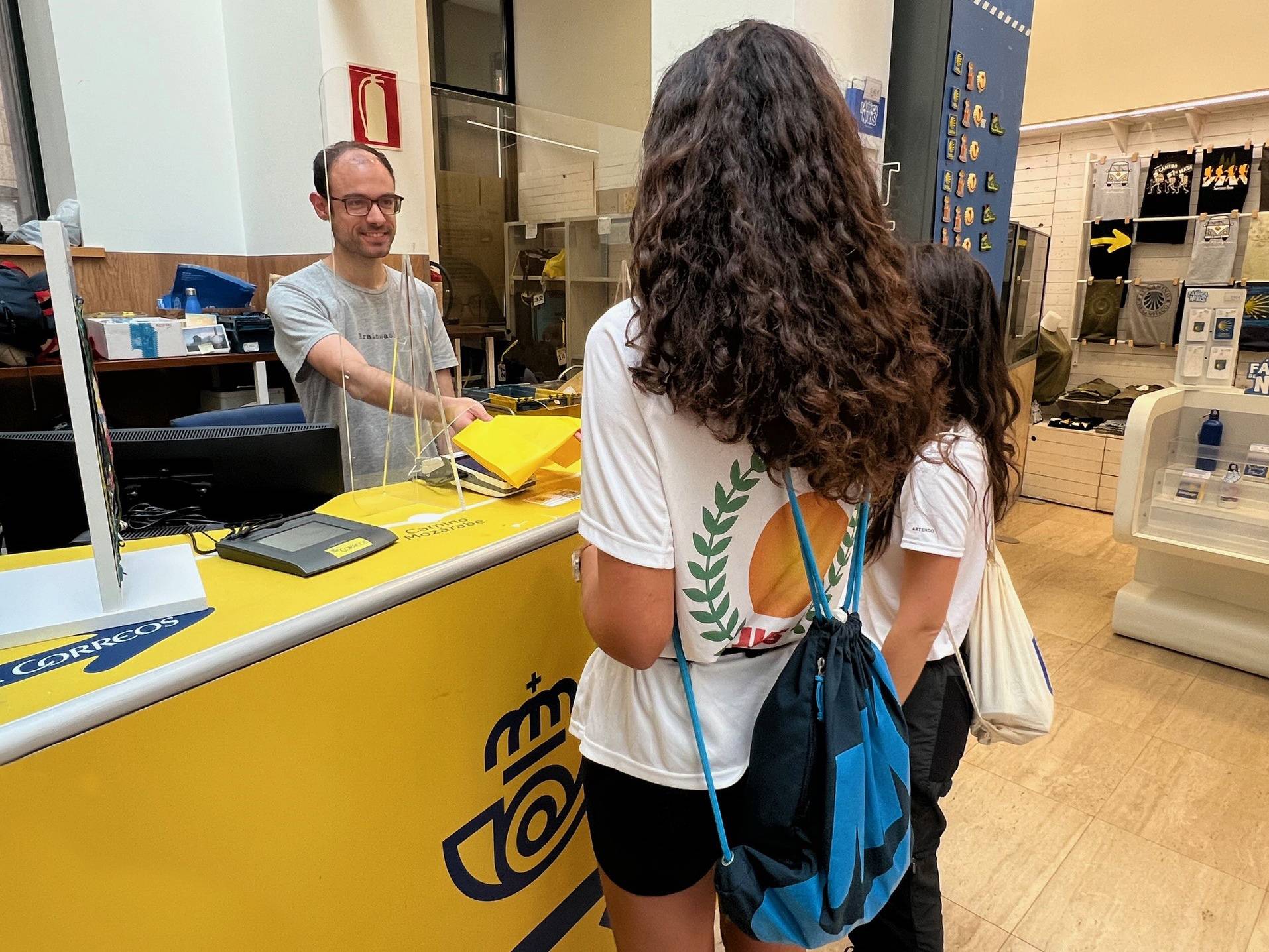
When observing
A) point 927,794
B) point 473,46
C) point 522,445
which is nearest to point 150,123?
point 473,46

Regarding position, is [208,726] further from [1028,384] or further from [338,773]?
[1028,384]

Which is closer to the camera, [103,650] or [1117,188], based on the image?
[103,650]

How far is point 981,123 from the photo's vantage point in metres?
2.78

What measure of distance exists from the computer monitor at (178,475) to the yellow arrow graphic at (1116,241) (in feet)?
18.0

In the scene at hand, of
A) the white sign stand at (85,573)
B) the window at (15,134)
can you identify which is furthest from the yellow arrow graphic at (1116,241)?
the window at (15,134)

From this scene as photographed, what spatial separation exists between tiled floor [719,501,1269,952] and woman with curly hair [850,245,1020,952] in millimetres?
659

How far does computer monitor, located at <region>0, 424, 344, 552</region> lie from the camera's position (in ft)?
3.97

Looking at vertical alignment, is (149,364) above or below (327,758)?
above

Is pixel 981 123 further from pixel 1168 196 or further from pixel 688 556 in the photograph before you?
pixel 1168 196

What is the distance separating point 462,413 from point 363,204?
513 millimetres

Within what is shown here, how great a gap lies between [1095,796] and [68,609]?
2.50 meters

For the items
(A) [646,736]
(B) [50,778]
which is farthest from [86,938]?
(A) [646,736]

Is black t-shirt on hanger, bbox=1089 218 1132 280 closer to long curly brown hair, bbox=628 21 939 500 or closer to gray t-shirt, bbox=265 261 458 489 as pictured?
gray t-shirt, bbox=265 261 458 489

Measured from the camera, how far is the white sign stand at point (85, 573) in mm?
810
